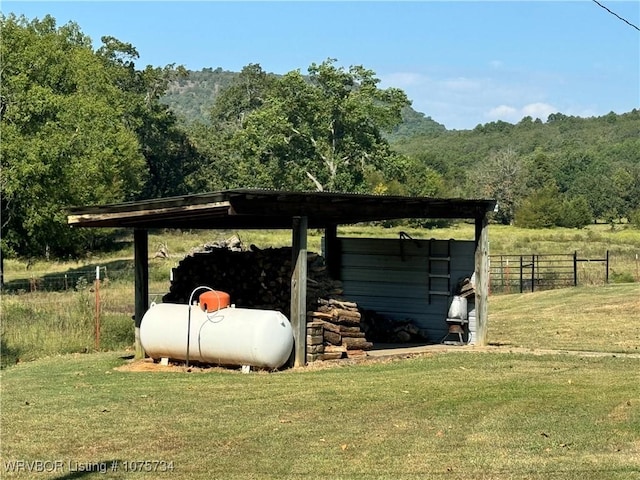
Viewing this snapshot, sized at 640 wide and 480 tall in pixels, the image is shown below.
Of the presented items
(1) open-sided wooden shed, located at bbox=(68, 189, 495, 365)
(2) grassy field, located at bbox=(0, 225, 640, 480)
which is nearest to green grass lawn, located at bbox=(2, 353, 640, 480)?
(2) grassy field, located at bbox=(0, 225, 640, 480)

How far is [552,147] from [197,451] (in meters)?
158

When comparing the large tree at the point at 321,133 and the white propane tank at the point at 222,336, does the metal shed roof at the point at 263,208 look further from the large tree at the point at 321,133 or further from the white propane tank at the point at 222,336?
the large tree at the point at 321,133

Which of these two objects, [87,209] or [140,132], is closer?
[87,209]

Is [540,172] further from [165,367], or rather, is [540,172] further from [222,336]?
[222,336]

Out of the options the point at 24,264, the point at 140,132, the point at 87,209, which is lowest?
the point at 24,264

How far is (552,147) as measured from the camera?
15988 centimetres

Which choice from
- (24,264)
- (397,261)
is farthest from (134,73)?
(397,261)

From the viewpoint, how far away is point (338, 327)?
49.7 ft

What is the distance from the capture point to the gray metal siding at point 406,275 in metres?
18.2

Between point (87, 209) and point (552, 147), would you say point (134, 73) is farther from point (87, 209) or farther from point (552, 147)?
point (552, 147)

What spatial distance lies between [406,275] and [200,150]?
62.5 meters

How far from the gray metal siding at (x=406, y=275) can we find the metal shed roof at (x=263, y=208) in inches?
45.7

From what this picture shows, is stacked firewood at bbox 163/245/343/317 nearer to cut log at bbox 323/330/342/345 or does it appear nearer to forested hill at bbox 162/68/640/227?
cut log at bbox 323/330/342/345

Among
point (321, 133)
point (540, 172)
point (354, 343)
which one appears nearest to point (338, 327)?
point (354, 343)
